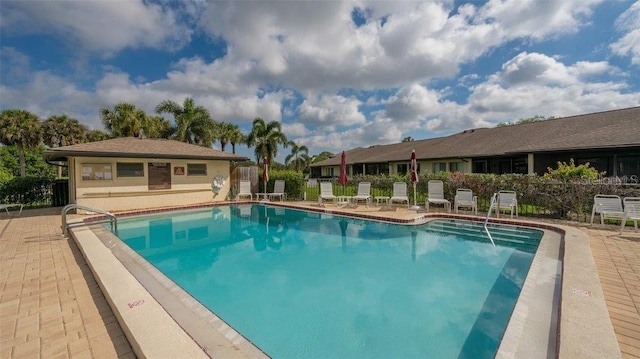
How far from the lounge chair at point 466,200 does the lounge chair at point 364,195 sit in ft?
12.9

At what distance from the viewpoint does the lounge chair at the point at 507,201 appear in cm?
957

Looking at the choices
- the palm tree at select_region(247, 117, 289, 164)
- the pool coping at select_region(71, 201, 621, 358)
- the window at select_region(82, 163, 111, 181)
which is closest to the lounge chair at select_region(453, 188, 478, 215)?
the pool coping at select_region(71, 201, 621, 358)

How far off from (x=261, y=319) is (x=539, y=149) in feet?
54.6

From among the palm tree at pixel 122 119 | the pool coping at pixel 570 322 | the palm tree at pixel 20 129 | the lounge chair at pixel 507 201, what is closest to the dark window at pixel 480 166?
the lounge chair at pixel 507 201

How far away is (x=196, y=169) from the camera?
15445 mm

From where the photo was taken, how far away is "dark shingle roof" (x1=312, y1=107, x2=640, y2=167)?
13383 millimetres

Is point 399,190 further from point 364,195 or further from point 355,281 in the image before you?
point 355,281

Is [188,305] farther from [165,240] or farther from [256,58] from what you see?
[256,58]

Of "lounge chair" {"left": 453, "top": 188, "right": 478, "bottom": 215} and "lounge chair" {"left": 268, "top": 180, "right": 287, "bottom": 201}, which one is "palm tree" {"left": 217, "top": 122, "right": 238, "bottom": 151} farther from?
"lounge chair" {"left": 453, "top": 188, "right": 478, "bottom": 215}

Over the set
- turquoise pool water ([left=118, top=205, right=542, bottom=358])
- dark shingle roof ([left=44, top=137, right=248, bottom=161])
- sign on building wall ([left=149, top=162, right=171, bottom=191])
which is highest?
dark shingle roof ([left=44, top=137, right=248, bottom=161])

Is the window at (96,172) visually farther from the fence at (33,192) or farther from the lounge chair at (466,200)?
the lounge chair at (466,200)

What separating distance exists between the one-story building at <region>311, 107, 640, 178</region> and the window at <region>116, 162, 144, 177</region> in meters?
19.2

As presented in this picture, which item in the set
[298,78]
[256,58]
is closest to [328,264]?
[256,58]

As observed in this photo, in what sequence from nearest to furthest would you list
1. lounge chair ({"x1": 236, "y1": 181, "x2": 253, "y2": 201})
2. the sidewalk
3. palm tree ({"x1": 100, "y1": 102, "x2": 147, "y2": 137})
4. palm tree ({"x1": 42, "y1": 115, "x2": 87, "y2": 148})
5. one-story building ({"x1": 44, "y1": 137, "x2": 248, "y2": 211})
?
the sidewalk, one-story building ({"x1": 44, "y1": 137, "x2": 248, "y2": 211}), lounge chair ({"x1": 236, "y1": 181, "x2": 253, "y2": 201}), palm tree ({"x1": 100, "y1": 102, "x2": 147, "y2": 137}), palm tree ({"x1": 42, "y1": 115, "x2": 87, "y2": 148})
